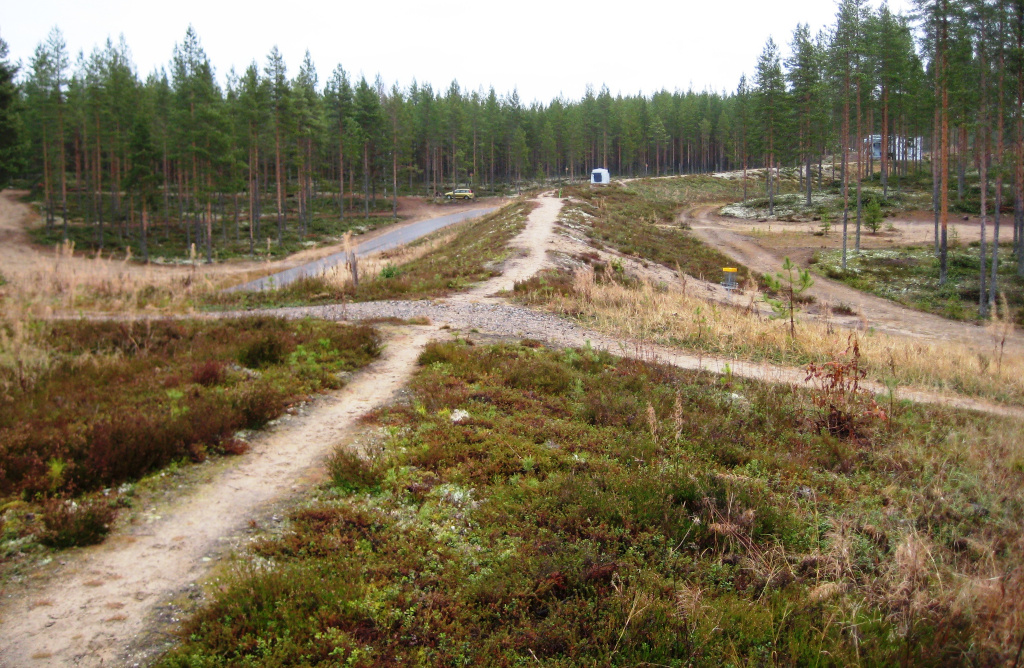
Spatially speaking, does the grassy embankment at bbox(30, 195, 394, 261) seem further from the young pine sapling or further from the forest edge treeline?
the young pine sapling

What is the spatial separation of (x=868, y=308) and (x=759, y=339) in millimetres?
17149

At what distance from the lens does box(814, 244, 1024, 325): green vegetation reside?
29250 mm

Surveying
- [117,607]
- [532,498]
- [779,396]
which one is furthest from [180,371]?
[779,396]

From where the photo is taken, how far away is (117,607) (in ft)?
14.2

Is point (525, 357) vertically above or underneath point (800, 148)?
underneath

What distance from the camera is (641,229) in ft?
144

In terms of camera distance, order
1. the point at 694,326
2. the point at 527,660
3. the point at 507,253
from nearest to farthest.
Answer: the point at 527,660, the point at 694,326, the point at 507,253

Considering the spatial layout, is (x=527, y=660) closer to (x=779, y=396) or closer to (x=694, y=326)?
(x=779, y=396)

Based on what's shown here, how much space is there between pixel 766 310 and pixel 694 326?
11795mm

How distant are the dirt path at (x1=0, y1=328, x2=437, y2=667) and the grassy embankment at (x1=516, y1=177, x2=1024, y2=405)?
879cm

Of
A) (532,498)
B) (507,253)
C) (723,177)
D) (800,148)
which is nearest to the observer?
(532,498)

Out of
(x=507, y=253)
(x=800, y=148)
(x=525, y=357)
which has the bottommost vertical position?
(x=525, y=357)

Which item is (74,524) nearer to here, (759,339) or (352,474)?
(352,474)

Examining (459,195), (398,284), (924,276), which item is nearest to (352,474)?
(398,284)
